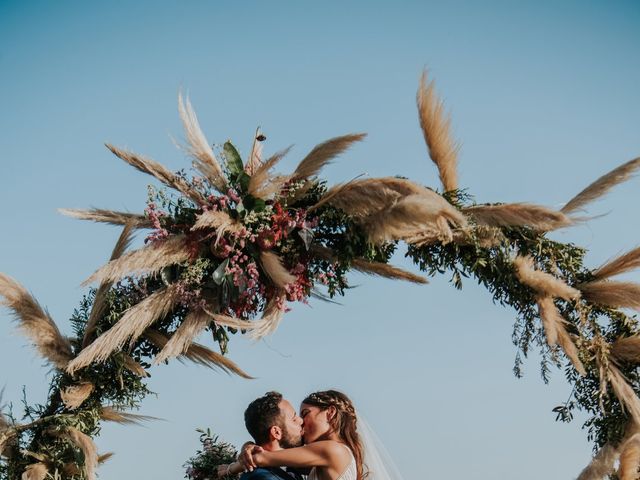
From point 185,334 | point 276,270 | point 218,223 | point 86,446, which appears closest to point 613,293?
point 276,270

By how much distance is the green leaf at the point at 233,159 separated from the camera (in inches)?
236

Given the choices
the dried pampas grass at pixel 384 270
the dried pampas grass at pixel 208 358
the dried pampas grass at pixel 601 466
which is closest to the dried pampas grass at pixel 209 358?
the dried pampas grass at pixel 208 358

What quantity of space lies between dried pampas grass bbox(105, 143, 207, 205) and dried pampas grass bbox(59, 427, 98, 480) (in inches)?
72.4

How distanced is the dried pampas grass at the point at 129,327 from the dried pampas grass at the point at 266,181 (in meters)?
Result: 0.91

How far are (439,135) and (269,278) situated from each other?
1.62m

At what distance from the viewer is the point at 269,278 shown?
5941 mm

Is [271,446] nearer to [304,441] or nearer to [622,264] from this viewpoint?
[304,441]

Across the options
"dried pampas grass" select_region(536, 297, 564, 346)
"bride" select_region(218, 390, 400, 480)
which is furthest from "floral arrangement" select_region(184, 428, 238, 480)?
"dried pampas grass" select_region(536, 297, 564, 346)

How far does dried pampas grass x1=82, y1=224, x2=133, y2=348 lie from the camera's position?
5.97m

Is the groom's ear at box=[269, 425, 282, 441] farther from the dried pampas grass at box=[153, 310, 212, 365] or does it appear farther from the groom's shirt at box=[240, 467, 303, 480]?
the dried pampas grass at box=[153, 310, 212, 365]

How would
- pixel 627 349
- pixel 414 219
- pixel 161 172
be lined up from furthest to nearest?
pixel 161 172 → pixel 627 349 → pixel 414 219

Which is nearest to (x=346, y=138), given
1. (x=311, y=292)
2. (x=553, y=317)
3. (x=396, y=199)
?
(x=396, y=199)

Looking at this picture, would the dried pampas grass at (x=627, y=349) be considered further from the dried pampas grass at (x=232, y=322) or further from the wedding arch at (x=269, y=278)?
the dried pampas grass at (x=232, y=322)

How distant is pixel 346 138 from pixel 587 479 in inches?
113
